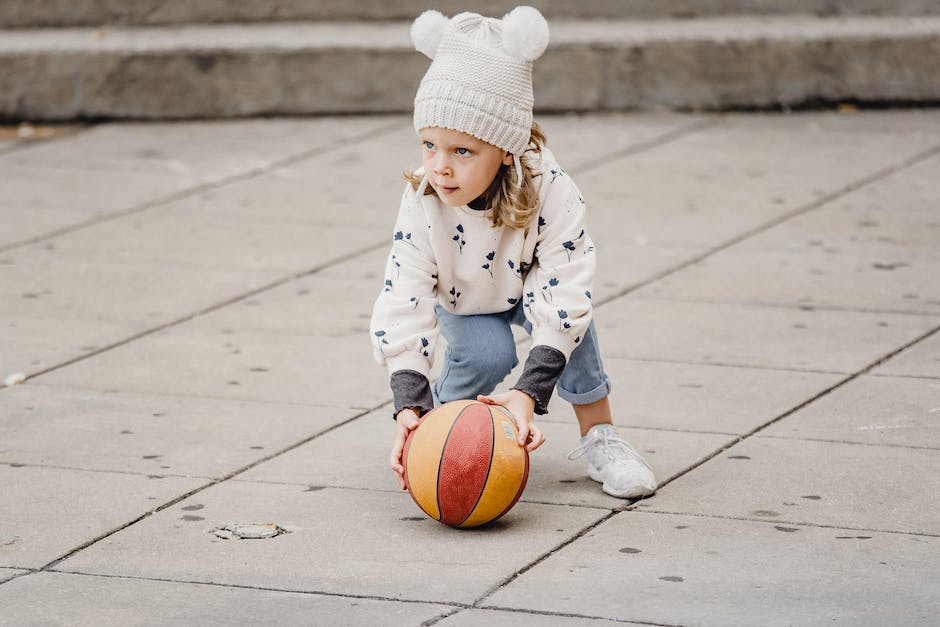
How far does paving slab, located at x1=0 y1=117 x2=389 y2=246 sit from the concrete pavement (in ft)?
0.13

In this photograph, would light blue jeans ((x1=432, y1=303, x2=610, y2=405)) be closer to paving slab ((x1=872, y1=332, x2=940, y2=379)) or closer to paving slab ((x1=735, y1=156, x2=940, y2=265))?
paving slab ((x1=872, y1=332, x2=940, y2=379))

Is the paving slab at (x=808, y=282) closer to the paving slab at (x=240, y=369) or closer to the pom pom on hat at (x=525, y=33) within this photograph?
the paving slab at (x=240, y=369)

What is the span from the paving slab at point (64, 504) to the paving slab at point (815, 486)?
4.79 ft

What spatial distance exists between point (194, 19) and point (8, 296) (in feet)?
15.0

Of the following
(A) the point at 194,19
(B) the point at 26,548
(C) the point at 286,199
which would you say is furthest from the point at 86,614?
(A) the point at 194,19

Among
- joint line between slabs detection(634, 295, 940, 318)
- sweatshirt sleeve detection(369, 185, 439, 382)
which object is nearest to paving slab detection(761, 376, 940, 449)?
joint line between slabs detection(634, 295, 940, 318)

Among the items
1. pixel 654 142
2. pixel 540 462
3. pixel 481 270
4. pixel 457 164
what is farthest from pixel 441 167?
pixel 654 142

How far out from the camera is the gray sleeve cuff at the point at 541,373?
179 inches

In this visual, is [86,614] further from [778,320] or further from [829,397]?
[778,320]

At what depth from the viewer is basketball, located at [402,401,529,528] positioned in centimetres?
436

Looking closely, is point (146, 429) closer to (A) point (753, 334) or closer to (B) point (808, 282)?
(A) point (753, 334)

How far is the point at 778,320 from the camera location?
21.4 feet

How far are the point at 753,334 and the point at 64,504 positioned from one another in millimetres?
2873

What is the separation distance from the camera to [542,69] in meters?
10.6
